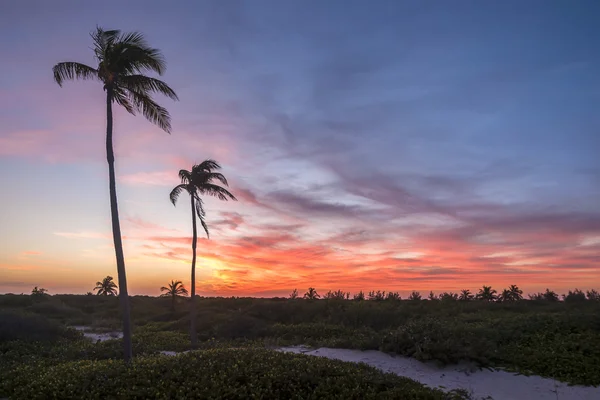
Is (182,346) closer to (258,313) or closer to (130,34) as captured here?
(258,313)

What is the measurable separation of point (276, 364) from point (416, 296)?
3046 centimetres

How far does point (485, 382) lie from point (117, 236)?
14.5 m

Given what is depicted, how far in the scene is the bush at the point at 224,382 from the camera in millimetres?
11094

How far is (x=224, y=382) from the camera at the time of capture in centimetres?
1166

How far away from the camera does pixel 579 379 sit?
13.9 m

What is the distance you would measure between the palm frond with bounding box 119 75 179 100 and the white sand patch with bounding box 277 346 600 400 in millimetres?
13325

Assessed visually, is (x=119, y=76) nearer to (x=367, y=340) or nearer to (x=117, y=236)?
(x=117, y=236)

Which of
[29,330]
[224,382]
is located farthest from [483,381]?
[29,330]

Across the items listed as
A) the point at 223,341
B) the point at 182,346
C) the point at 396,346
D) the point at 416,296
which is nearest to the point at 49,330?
the point at 182,346

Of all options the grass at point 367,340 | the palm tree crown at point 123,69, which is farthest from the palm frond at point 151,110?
the grass at point 367,340

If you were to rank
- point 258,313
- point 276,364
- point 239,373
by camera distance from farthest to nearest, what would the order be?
point 258,313 → point 276,364 → point 239,373

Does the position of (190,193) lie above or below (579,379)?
above

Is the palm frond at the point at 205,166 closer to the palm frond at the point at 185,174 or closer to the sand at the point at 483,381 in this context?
the palm frond at the point at 185,174

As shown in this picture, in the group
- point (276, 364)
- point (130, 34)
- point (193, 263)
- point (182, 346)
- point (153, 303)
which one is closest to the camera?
point (276, 364)
